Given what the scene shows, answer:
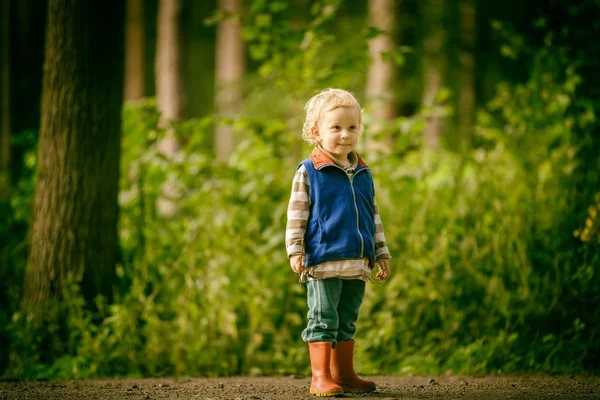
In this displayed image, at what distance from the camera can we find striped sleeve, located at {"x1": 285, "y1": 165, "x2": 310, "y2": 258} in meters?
3.59

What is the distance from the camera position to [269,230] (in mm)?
5629

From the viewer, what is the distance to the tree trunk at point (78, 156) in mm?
5344

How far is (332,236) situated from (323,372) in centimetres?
74

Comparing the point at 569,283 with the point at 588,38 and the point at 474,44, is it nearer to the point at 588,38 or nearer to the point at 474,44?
the point at 588,38

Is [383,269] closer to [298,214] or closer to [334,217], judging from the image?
[334,217]

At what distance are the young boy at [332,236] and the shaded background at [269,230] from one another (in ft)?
5.16

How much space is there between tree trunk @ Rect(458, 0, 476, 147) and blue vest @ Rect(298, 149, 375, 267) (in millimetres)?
6079

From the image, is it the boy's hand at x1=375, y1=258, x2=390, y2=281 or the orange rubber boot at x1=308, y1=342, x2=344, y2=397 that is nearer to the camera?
the orange rubber boot at x1=308, y1=342, x2=344, y2=397

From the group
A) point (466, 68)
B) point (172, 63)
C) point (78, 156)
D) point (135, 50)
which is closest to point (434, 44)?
point (466, 68)

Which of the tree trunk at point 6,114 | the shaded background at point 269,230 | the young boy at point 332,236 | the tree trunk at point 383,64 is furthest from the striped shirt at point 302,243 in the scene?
the tree trunk at point 6,114

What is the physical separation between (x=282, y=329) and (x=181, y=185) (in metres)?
1.59

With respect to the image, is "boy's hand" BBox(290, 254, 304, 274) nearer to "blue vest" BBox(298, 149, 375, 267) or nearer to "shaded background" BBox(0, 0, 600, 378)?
"blue vest" BBox(298, 149, 375, 267)

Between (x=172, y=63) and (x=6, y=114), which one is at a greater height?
(x=172, y=63)

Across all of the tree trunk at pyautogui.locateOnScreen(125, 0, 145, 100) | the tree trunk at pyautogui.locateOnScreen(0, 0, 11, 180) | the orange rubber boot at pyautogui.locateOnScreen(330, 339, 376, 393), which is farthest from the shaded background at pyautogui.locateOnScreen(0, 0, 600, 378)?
the tree trunk at pyautogui.locateOnScreen(125, 0, 145, 100)
